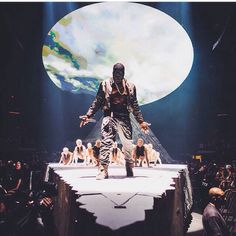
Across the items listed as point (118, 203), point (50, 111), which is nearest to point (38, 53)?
point (50, 111)

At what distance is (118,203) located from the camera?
2607 mm

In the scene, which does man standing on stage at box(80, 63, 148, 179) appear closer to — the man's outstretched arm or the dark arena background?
the man's outstretched arm

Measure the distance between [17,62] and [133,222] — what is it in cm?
1481

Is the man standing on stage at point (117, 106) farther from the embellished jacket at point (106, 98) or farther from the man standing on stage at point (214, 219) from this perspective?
the man standing on stage at point (214, 219)

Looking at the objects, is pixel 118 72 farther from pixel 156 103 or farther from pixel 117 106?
pixel 156 103

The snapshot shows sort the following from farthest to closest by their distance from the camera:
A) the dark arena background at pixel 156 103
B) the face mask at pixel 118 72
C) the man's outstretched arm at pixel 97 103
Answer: the dark arena background at pixel 156 103 < the man's outstretched arm at pixel 97 103 < the face mask at pixel 118 72

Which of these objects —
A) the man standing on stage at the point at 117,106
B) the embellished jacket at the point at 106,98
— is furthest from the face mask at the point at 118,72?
the embellished jacket at the point at 106,98

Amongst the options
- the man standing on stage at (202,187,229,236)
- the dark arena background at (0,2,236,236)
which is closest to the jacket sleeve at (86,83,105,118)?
the man standing on stage at (202,187,229,236)

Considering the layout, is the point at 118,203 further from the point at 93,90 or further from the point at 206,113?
the point at 206,113

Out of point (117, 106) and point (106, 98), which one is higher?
point (106, 98)

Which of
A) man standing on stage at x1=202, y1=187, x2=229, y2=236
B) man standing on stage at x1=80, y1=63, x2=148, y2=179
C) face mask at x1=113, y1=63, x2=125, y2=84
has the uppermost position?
face mask at x1=113, y1=63, x2=125, y2=84

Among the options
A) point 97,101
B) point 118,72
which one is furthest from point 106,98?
point 118,72

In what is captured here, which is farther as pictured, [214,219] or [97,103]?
[97,103]

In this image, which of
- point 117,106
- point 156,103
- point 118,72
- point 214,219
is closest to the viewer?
point 214,219
